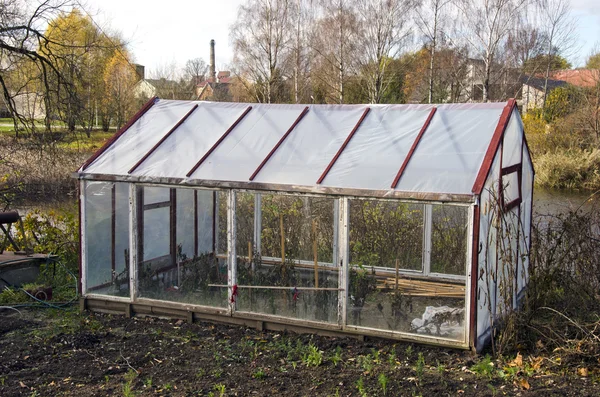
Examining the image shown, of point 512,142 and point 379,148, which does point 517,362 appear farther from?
point 379,148

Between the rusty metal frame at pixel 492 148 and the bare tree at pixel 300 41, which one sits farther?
the bare tree at pixel 300 41

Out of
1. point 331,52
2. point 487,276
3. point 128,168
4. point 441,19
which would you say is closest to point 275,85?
point 331,52

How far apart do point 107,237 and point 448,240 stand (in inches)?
171

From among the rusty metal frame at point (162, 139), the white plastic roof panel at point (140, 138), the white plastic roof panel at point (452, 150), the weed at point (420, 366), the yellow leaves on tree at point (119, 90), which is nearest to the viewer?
the weed at point (420, 366)

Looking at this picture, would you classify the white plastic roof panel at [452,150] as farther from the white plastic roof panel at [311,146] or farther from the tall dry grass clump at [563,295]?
the tall dry grass clump at [563,295]

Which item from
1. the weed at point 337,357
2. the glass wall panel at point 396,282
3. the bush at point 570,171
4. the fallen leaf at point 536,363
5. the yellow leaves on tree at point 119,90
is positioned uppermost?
the yellow leaves on tree at point 119,90

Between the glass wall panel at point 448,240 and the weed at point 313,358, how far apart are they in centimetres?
216

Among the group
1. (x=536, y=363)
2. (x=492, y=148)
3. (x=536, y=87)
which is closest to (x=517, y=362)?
(x=536, y=363)

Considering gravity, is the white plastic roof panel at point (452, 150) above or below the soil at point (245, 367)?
above

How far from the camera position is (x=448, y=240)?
7855 mm

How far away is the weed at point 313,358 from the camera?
6067 millimetres

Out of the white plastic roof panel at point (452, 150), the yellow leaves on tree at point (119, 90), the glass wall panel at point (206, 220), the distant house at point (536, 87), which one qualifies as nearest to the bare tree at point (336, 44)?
the yellow leaves on tree at point (119, 90)

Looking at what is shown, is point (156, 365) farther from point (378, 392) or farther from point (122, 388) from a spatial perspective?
point (378, 392)

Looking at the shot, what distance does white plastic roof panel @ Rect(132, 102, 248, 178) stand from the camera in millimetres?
7766
